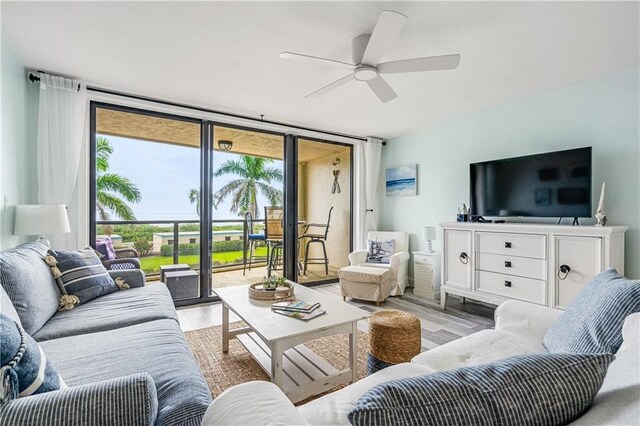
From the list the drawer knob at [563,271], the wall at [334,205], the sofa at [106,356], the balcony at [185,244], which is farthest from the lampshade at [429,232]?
the sofa at [106,356]

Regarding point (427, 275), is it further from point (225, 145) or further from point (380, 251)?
point (225, 145)

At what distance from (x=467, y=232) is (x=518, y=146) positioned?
1.12m

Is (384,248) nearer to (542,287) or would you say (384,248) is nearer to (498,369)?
(542,287)

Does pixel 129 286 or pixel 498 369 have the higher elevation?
pixel 498 369

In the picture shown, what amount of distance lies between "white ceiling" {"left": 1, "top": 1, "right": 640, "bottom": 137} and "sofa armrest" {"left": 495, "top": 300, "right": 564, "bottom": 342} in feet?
5.81

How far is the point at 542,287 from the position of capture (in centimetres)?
279

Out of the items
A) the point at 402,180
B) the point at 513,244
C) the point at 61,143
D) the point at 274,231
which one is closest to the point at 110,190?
the point at 61,143

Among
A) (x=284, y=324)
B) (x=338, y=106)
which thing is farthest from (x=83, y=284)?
(x=338, y=106)

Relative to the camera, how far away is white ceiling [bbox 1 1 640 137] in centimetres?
187

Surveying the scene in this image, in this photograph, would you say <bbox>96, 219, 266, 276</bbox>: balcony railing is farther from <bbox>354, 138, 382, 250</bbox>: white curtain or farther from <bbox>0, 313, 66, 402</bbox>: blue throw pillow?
<bbox>0, 313, 66, 402</bbox>: blue throw pillow

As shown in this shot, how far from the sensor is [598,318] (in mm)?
1098

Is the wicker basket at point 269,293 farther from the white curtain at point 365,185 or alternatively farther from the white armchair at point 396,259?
the white curtain at point 365,185

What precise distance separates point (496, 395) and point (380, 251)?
3.82 meters

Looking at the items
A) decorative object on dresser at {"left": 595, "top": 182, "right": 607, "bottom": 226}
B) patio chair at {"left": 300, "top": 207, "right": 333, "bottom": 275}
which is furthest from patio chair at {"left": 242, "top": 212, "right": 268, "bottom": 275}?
decorative object on dresser at {"left": 595, "top": 182, "right": 607, "bottom": 226}
